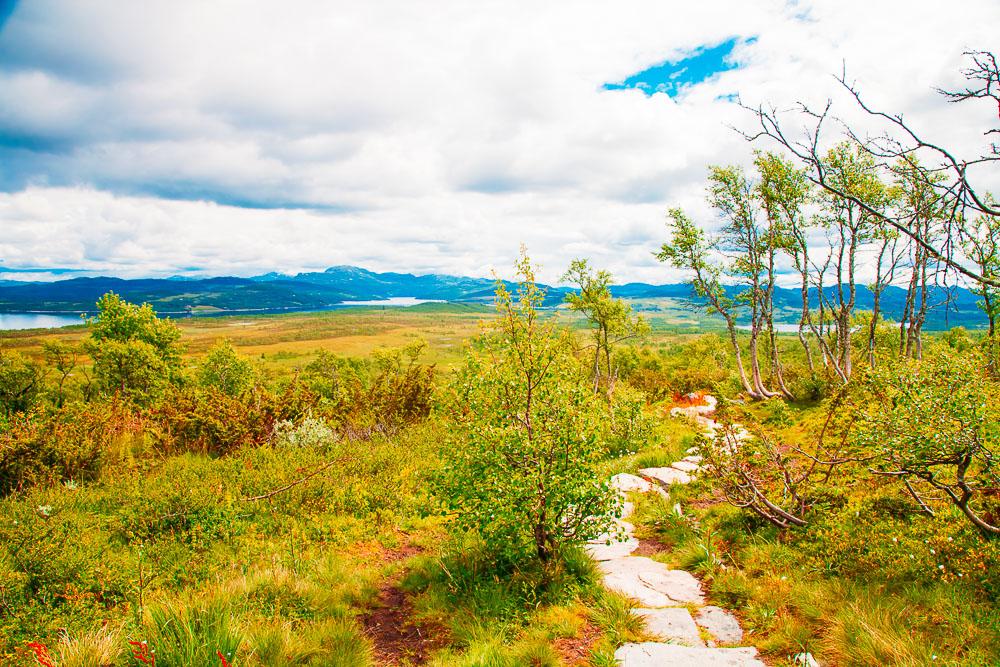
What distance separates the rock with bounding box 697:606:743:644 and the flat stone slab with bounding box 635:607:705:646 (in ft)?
0.51

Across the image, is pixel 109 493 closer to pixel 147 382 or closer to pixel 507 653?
pixel 507 653

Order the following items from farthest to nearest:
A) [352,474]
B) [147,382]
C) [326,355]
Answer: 1. [326,355]
2. [147,382]
3. [352,474]

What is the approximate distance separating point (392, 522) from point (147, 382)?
130ft

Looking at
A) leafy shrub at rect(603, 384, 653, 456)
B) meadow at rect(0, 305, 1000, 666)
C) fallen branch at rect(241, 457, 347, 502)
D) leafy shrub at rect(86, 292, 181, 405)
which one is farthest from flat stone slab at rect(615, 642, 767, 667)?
leafy shrub at rect(86, 292, 181, 405)

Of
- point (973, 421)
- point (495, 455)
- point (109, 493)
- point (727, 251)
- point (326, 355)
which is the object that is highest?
point (727, 251)

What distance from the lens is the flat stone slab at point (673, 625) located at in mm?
4953

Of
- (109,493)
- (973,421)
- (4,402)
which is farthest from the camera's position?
(4,402)

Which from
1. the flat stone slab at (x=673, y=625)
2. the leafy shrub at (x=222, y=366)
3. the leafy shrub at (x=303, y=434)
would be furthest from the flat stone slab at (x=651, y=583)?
the leafy shrub at (x=222, y=366)

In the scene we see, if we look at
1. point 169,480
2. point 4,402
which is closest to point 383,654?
Result: point 169,480

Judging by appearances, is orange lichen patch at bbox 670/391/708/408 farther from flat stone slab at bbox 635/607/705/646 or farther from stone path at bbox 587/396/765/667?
flat stone slab at bbox 635/607/705/646

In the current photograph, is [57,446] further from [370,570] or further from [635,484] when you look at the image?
[635,484]

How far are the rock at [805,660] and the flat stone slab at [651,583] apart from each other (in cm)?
151

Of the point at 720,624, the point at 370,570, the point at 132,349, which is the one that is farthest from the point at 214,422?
the point at 132,349

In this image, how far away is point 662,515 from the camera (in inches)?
344
